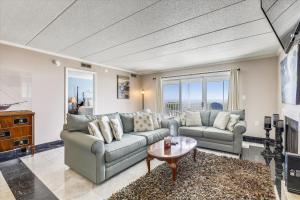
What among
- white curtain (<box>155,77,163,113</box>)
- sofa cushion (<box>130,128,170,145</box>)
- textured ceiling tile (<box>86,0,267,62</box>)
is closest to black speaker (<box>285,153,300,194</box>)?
textured ceiling tile (<box>86,0,267,62</box>)

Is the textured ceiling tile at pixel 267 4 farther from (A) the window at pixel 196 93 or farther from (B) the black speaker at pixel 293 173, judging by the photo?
(A) the window at pixel 196 93

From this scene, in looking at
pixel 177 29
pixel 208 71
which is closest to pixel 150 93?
pixel 208 71

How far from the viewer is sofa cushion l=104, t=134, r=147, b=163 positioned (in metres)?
2.21

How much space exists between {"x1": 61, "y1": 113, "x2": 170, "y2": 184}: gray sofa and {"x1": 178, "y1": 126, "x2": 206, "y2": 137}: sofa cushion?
1318 millimetres

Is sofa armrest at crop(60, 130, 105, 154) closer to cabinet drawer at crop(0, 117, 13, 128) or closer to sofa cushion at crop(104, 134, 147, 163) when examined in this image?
sofa cushion at crop(104, 134, 147, 163)

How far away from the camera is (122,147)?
242 centimetres

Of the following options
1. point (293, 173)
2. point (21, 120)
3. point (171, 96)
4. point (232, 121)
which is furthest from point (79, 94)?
point (293, 173)

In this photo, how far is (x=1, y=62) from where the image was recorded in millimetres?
3094

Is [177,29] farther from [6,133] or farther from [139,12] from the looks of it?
[6,133]

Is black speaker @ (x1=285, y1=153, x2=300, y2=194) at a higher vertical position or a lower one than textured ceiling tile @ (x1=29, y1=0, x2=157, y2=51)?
lower

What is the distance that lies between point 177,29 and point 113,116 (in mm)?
2068

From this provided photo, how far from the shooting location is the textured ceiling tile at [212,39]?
7.86 ft

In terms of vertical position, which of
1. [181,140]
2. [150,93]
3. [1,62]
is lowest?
[181,140]

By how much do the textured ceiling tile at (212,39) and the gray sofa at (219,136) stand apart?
183 centimetres
